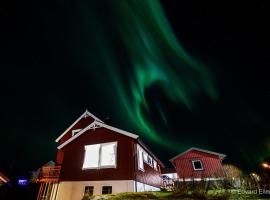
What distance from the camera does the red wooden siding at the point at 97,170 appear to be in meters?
14.3

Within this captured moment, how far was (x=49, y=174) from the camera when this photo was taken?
17.1 meters

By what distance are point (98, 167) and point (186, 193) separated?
38.5 ft

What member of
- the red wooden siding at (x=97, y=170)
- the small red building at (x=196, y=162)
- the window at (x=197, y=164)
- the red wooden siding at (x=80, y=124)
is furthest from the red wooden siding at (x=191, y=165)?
the red wooden siding at (x=80, y=124)

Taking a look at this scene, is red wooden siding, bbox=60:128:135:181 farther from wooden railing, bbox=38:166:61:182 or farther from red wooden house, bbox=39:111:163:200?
wooden railing, bbox=38:166:61:182

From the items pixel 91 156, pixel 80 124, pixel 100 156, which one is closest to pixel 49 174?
pixel 91 156

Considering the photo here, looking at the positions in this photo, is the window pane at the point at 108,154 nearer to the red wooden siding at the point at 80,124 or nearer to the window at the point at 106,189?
the window at the point at 106,189

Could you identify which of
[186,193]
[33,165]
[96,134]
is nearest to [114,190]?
[96,134]

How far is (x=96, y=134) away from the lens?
56.8 feet

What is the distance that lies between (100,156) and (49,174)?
5.98m

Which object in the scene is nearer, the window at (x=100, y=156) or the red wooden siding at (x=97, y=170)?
the red wooden siding at (x=97, y=170)

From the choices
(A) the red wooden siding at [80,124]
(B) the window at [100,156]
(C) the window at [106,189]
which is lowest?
(C) the window at [106,189]

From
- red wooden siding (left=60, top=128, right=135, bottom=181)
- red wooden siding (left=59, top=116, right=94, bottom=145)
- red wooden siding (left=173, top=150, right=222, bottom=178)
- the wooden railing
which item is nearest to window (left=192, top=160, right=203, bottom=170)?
red wooden siding (left=173, top=150, right=222, bottom=178)

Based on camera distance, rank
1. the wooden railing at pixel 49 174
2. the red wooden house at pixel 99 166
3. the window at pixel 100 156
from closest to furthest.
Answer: the red wooden house at pixel 99 166, the window at pixel 100 156, the wooden railing at pixel 49 174

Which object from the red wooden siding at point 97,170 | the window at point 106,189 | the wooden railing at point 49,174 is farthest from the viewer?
the wooden railing at point 49,174
